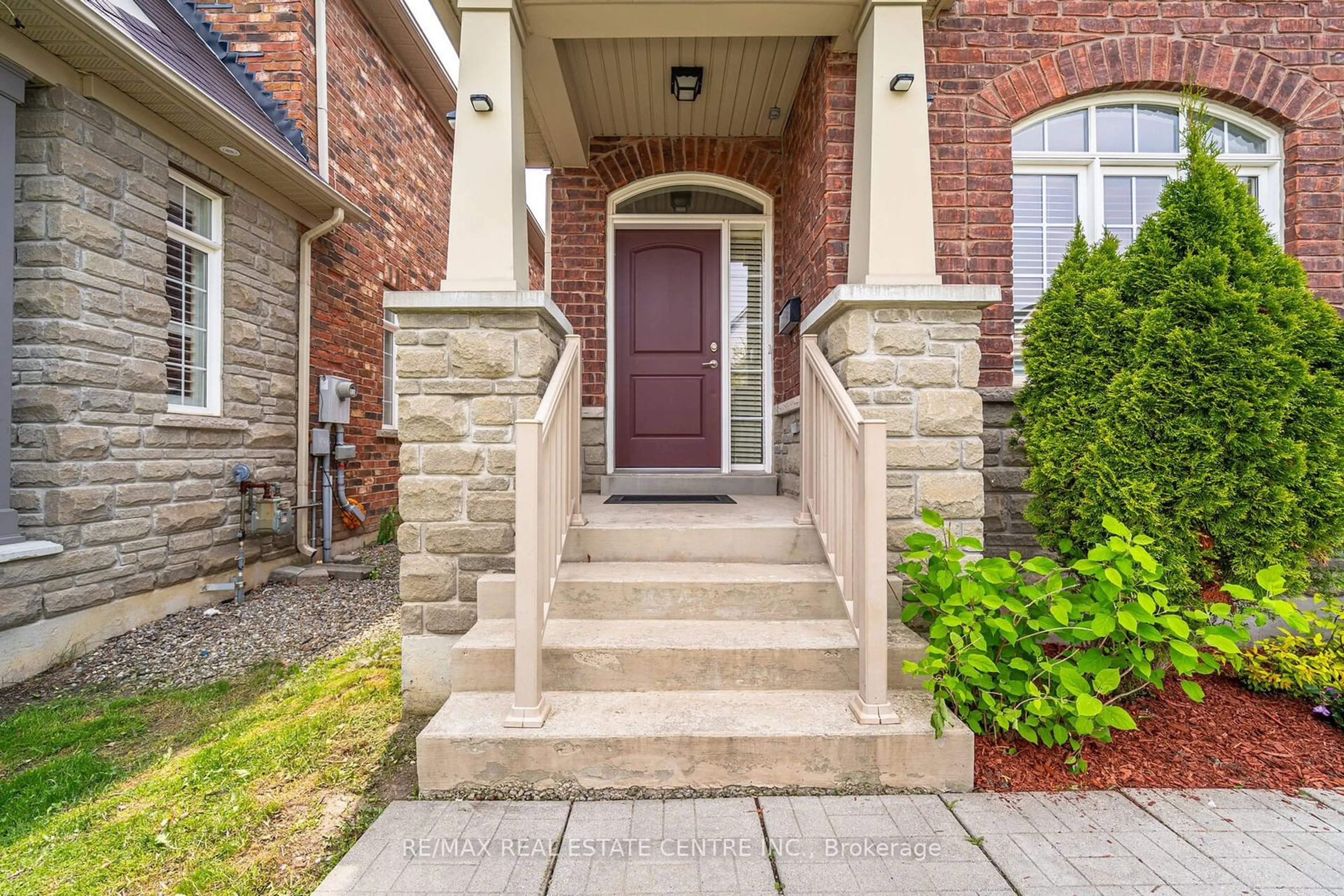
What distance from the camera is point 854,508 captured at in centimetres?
244

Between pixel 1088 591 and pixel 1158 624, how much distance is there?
284 mm

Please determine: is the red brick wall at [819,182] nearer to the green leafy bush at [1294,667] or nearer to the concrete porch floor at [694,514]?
the concrete porch floor at [694,514]

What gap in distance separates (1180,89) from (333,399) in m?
6.43

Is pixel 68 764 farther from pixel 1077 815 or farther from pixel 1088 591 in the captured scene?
pixel 1088 591

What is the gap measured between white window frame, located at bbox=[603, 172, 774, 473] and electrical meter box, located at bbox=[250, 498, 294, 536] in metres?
2.53

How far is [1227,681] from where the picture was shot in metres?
2.88

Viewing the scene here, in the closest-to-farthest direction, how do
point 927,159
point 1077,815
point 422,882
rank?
point 422,882 < point 1077,815 < point 927,159

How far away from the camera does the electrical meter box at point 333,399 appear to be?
5.37 metres

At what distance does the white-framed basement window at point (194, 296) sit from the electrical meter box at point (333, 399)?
91 cm

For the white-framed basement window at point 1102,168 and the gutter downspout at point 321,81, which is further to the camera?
the gutter downspout at point 321,81

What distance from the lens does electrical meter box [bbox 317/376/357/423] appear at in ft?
17.6

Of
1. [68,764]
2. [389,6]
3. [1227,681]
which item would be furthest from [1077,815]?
[389,6]

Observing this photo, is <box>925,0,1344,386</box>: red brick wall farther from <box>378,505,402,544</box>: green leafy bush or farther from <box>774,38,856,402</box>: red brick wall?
<box>378,505,402,544</box>: green leafy bush

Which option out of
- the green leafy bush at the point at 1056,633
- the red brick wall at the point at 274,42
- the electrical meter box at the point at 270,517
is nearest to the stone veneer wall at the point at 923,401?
the green leafy bush at the point at 1056,633
